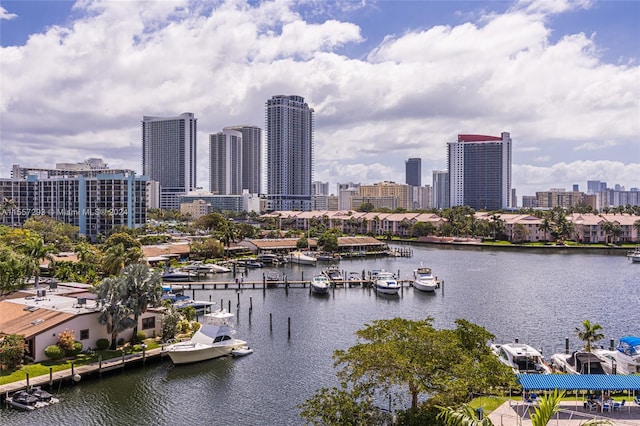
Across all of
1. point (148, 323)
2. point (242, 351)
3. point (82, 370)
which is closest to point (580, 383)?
point (242, 351)

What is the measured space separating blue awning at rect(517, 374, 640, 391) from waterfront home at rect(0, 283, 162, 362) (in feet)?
98.1

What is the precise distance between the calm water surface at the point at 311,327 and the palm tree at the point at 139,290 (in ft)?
15.4

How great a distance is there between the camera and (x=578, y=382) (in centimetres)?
3256

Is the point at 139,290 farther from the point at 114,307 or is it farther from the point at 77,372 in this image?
the point at 77,372

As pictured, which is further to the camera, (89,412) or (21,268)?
(21,268)

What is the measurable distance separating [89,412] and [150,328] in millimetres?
13536

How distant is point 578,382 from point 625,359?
11180 mm

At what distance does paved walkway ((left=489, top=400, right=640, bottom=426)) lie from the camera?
29109mm

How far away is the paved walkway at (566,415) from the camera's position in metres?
29.1

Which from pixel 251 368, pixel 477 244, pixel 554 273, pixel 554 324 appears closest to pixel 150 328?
pixel 251 368

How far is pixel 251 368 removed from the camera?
44062mm

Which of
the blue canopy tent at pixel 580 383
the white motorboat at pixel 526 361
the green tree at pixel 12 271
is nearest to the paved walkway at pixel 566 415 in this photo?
the blue canopy tent at pixel 580 383

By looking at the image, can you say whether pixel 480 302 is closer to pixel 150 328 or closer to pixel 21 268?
pixel 150 328

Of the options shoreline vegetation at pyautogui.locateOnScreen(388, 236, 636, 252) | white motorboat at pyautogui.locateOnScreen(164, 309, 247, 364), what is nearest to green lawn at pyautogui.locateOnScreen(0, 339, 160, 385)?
white motorboat at pyautogui.locateOnScreen(164, 309, 247, 364)
